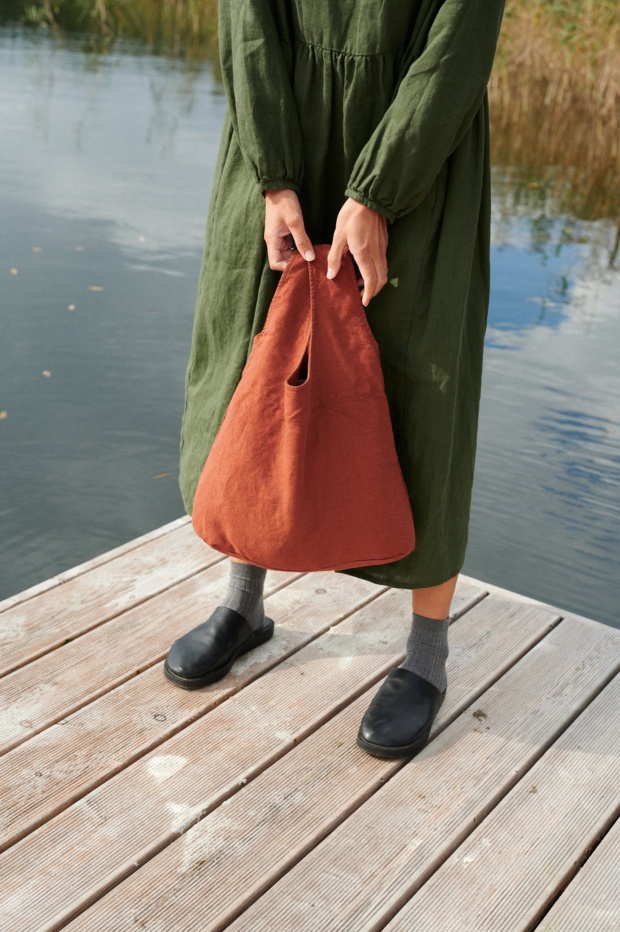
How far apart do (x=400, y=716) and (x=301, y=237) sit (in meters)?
0.79

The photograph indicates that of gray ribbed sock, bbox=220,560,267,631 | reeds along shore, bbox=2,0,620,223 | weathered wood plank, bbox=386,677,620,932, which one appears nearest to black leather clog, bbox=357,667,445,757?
weathered wood plank, bbox=386,677,620,932

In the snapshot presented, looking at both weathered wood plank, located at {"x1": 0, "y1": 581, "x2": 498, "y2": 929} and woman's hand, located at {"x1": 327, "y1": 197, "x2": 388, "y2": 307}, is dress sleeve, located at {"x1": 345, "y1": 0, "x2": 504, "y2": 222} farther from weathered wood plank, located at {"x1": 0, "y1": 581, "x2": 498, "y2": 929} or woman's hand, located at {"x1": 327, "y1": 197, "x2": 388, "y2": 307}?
weathered wood plank, located at {"x1": 0, "y1": 581, "x2": 498, "y2": 929}

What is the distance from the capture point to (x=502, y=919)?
1398mm

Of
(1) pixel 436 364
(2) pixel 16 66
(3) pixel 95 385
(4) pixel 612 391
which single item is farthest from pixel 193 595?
(2) pixel 16 66

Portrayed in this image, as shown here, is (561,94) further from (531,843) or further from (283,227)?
(531,843)

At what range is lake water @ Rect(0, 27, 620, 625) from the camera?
111 inches

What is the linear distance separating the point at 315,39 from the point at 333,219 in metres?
0.26

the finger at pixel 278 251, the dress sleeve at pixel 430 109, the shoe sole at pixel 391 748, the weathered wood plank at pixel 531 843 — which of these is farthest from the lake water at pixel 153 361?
the dress sleeve at pixel 430 109

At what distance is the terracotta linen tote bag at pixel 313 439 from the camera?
59.1 inches

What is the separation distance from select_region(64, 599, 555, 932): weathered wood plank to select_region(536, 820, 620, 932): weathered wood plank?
32 cm

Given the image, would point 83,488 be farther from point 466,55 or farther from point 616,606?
point 466,55

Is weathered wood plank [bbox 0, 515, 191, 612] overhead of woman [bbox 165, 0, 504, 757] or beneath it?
beneath

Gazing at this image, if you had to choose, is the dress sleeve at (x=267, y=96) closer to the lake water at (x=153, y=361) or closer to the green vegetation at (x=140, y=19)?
the lake water at (x=153, y=361)

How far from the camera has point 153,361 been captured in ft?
12.1
